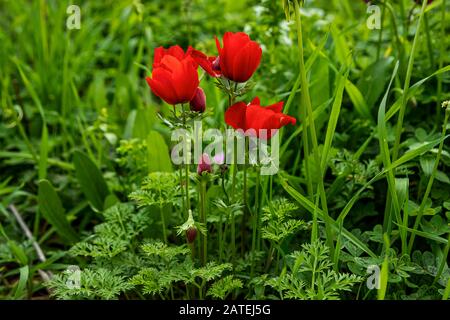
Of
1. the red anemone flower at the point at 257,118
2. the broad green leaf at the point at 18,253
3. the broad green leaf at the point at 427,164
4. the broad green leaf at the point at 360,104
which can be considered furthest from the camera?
the broad green leaf at the point at 360,104

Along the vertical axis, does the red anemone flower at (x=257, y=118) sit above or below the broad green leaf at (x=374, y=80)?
below

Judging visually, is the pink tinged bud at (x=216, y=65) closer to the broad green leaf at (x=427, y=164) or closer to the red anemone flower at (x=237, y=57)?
the red anemone flower at (x=237, y=57)

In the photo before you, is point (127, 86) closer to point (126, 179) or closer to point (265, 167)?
point (126, 179)

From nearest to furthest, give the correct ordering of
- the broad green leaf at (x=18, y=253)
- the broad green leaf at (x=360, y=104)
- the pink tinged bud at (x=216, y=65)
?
the pink tinged bud at (x=216, y=65) < the broad green leaf at (x=18, y=253) < the broad green leaf at (x=360, y=104)

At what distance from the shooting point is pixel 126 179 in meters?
2.02

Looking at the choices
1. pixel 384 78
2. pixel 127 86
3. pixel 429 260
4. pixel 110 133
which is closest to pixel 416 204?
pixel 429 260

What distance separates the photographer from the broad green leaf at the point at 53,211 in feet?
6.07

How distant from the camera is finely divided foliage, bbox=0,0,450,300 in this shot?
140cm

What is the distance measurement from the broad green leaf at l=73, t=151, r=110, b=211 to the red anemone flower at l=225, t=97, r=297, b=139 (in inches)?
28.7

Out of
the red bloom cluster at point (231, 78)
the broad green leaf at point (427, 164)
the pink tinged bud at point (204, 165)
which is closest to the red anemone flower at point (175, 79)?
the red bloom cluster at point (231, 78)

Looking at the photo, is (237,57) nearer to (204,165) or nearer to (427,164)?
(204,165)

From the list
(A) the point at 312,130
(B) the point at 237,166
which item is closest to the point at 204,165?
(A) the point at 312,130

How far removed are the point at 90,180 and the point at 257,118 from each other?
0.81m
